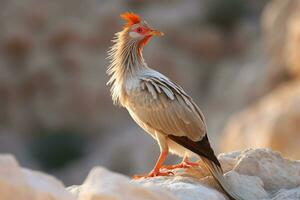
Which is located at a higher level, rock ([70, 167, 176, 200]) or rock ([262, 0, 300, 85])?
rock ([262, 0, 300, 85])

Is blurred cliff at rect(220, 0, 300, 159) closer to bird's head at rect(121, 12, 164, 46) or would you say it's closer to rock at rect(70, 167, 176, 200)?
bird's head at rect(121, 12, 164, 46)

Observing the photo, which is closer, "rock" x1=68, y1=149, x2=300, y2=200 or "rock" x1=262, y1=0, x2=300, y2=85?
"rock" x1=68, y1=149, x2=300, y2=200

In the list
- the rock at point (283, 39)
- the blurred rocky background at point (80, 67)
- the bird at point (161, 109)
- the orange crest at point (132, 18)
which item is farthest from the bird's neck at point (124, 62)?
the blurred rocky background at point (80, 67)

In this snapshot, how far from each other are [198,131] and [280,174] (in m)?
1.00

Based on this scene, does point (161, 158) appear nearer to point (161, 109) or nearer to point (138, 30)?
point (161, 109)

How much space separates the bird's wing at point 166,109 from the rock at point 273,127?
1107 centimetres

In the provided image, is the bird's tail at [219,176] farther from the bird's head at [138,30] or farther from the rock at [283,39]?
the rock at [283,39]

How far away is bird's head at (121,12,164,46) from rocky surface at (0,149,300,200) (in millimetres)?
1858

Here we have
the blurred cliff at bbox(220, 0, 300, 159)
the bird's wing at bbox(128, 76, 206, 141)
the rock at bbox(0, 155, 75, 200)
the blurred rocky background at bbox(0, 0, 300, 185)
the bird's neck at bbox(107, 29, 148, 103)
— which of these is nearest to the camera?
the rock at bbox(0, 155, 75, 200)

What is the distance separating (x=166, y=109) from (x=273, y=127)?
12226 mm

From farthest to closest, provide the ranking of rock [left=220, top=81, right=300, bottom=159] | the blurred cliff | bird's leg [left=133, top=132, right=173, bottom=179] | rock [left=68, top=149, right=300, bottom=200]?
the blurred cliff, rock [left=220, top=81, right=300, bottom=159], bird's leg [left=133, top=132, right=173, bottom=179], rock [left=68, top=149, right=300, bottom=200]

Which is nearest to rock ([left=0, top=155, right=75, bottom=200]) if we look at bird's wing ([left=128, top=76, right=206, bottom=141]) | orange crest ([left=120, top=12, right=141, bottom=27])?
bird's wing ([left=128, top=76, right=206, bottom=141])

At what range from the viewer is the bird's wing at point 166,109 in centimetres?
898

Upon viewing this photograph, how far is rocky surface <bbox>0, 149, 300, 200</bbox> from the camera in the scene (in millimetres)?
6052
